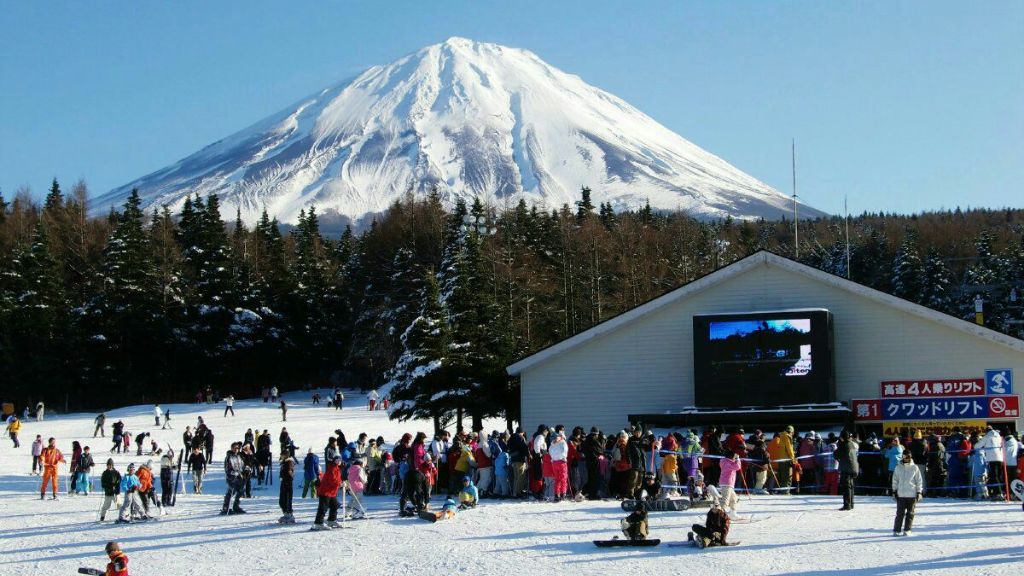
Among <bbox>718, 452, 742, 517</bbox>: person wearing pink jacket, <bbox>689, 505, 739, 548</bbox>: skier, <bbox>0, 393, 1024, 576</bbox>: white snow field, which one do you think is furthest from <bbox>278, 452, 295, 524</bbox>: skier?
<bbox>718, 452, 742, 517</bbox>: person wearing pink jacket

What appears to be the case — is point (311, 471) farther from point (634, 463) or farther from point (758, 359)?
point (758, 359)

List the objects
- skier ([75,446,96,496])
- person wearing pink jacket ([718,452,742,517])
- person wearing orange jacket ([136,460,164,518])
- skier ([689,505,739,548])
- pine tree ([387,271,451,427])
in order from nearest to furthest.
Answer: skier ([689,505,739,548]) → person wearing pink jacket ([718,452,742,517]) → person wearing orange jacket ([136,460,164,518]) → skier ([75,446,96,496]) → pine tree ([387,271,451,427])

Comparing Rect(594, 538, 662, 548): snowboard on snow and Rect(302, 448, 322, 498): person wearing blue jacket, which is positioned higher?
Rect(302, 448, 322, 498): person wearing blue jacket

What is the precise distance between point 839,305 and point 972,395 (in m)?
4.02

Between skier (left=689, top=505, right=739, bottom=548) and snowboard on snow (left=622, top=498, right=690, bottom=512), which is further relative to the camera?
snowboard on snow (left=622, top=498, right=690, bottom=512)

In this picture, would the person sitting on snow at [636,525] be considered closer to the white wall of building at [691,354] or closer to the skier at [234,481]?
the skier at [234,481]

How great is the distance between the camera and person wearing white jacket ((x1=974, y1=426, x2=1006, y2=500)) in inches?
859

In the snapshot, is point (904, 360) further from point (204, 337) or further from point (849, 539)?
point (204, 337)

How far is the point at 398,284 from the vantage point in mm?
66625

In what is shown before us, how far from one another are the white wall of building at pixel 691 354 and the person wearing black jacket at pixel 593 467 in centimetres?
895

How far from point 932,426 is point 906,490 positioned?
13047mm

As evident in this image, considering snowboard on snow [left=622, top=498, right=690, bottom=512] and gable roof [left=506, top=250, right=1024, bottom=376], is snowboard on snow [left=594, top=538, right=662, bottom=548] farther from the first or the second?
gable roof [left=506, top=250, right=1024, bottom=376]

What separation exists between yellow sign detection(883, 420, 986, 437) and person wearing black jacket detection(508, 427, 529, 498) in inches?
443

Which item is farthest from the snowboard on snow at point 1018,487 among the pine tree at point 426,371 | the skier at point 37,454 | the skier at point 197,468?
the skier at point 37,454
